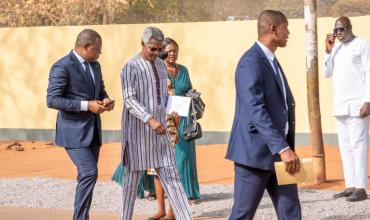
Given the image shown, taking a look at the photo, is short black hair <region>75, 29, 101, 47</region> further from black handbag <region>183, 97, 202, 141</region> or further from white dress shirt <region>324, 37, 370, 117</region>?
white dress shirt <region>324, 37, 370, 117</region>

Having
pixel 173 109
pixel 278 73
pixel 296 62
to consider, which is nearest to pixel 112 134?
pixel 296 62

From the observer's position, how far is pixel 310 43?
39.5 ft

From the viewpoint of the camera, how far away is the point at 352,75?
10.6 meters

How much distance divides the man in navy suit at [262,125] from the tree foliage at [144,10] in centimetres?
1778

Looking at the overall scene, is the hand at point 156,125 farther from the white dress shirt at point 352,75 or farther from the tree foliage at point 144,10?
the tree foliage at point 144,10

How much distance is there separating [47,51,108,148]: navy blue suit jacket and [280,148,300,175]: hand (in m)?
2.41

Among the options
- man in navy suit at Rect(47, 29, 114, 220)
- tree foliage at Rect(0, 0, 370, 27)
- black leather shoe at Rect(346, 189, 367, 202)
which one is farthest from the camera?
tree foliage at Rect(0, 0, 370, 27)

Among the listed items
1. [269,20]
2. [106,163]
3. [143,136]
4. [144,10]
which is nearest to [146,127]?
[143,136]

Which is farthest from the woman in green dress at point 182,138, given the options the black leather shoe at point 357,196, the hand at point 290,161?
the hand at point 290,161

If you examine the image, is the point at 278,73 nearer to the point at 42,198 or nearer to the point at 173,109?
the point at 173,109

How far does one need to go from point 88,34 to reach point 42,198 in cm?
371

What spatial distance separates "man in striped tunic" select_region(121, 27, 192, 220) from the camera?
813 centimetres

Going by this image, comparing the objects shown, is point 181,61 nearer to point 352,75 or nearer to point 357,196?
point 352,75

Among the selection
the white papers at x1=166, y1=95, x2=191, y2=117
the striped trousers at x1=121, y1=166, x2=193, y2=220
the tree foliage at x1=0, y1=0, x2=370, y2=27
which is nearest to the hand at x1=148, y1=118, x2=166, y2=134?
the striped trousers at x1=121, y1=166, x2=193, y2=220
